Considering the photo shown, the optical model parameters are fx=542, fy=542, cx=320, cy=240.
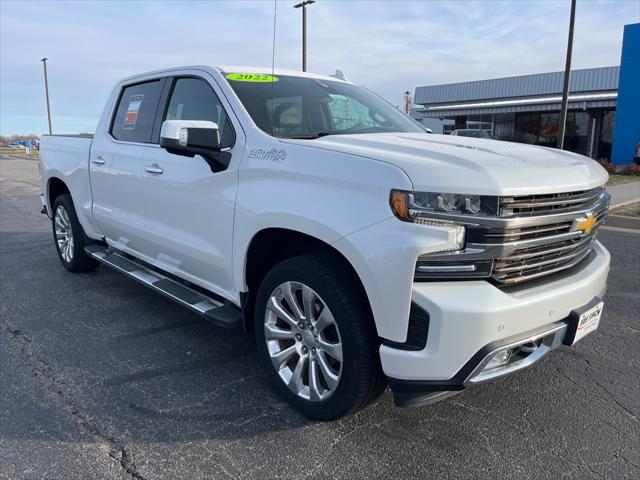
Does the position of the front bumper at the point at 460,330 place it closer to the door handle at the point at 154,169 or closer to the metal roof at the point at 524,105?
the door handle at the point at 154,169

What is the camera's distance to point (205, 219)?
3490 millimetres

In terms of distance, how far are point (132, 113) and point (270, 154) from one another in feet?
7.33

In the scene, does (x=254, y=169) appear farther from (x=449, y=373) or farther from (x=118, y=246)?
(x=118, y=246)

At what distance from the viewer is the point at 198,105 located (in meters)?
3.86

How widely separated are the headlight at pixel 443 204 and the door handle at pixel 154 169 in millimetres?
2184

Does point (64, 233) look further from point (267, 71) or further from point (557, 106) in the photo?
point (557, 106)

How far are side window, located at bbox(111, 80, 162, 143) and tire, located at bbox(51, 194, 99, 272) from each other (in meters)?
1.27

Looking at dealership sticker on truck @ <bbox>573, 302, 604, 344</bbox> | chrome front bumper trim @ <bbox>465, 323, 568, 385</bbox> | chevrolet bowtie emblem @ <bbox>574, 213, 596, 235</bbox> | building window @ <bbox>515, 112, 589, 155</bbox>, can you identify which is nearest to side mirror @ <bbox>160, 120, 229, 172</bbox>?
chrome front bumper trim @ <bbox>465, 323, 568, 385</bbox>

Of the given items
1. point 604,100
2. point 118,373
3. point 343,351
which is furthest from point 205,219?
point 604,100

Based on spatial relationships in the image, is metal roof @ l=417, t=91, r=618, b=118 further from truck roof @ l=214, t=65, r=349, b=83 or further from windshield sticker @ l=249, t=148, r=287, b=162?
windshield sticker @ l=249, t=148, r=287, b=162

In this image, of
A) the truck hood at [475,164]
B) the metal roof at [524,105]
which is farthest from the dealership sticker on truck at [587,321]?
the metal roof at [524,105]

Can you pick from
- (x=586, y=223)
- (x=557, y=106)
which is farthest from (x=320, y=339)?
(x=557, y=106)

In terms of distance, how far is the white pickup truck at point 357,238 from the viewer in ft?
7.71

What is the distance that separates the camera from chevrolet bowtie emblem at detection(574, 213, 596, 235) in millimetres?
2768
